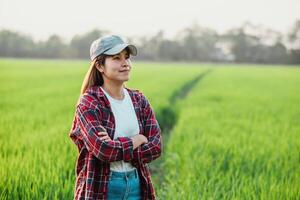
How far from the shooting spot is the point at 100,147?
1942 mm

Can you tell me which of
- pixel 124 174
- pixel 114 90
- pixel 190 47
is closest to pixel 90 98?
pixel 114 90

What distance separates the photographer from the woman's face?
208 cm

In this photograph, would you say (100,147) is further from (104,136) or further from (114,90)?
(114,90)

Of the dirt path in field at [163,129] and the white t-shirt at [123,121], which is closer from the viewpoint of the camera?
the white t-shirt at [123,121]

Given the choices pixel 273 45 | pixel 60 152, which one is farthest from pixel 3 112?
pixel 273 45

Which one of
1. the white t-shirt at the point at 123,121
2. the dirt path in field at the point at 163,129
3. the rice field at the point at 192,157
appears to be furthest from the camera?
the dirt path in field at the point at 163,129

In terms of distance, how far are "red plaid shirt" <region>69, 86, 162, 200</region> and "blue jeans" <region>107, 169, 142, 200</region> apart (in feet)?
0.11

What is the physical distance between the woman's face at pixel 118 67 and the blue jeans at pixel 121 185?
411 mm

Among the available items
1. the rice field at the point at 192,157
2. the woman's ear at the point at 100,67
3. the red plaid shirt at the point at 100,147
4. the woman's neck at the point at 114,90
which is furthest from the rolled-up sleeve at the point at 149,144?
the rice field at the point at 192,157

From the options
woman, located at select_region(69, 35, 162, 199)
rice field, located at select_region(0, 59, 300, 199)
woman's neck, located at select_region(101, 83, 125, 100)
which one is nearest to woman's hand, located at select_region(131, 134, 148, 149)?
woman, located at select_region(69, 35, 162, 199)

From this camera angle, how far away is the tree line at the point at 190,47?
63.9m

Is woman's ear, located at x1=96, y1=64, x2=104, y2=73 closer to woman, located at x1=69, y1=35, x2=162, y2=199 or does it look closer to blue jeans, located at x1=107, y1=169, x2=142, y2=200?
woman, located at x1=69, y1=35, x2=162, y2=199

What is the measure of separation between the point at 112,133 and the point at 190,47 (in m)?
67.2

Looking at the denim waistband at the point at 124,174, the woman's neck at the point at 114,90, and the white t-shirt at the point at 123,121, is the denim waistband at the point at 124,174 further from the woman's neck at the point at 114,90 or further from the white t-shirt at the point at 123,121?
the woman's neck at the point at 114,90
